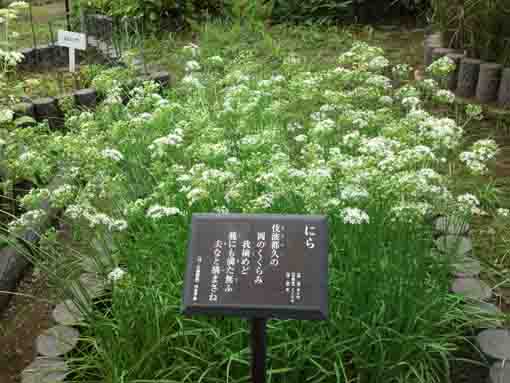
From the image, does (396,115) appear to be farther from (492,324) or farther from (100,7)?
(100,7)

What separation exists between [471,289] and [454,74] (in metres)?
3.23

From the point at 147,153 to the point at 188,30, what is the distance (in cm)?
496

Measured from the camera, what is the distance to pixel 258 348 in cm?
208

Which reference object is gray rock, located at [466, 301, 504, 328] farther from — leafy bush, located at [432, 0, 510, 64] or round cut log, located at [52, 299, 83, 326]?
leafy bush, located at [432, 0, 510, 64]

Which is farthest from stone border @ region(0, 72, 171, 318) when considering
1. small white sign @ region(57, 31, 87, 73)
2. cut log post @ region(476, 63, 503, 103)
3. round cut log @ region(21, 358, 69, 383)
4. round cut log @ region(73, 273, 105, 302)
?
cut log post @ region(476, 63, 503, 103)

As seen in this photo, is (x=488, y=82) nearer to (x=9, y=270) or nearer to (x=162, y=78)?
(x=162, y=78)

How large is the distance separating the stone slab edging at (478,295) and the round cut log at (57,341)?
1.69 m

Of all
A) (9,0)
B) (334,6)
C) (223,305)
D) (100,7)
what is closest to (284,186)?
(223,305)

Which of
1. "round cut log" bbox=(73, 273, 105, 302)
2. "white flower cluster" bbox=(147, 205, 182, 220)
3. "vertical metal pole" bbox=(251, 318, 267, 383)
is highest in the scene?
"white flower cluster" bbox=(147, 205, 182, 220)

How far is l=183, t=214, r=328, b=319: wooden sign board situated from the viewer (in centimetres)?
192

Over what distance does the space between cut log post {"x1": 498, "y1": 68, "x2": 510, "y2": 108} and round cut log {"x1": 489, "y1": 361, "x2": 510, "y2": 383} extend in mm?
3293

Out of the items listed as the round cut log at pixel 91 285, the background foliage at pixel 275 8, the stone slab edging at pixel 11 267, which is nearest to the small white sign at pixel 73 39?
the background foliage at pixel 275 8

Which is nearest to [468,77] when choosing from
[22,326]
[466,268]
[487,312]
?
[466,268]

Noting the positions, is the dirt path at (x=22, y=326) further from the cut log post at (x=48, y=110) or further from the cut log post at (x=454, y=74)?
the cut log post at (x=454, y=74)
